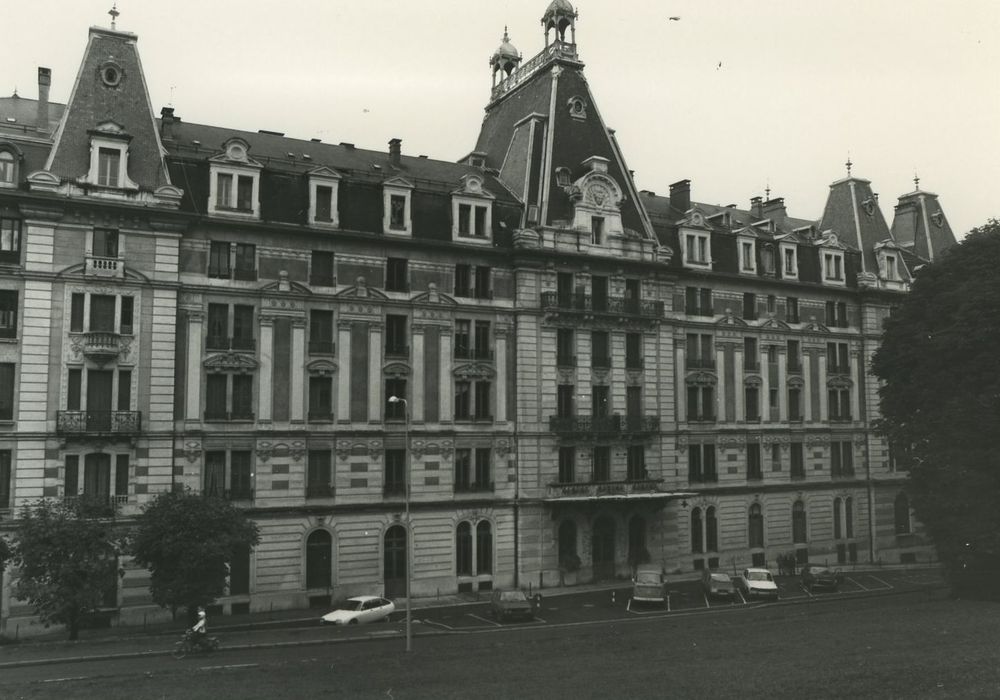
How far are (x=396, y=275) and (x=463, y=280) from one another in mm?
4349

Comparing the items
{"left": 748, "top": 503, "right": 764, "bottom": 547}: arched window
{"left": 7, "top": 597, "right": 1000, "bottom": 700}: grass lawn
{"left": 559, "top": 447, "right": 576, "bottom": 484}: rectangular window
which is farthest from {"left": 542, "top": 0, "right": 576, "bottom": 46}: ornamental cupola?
{"left": 7, "top": 597, "right": 1000, "bottom": 700}: grass lawn

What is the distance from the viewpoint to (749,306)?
67.3m

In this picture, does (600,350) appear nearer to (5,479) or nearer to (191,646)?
(191,646)

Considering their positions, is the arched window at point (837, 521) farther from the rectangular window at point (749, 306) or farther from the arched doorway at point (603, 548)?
the arched doorway at point (603, 548)

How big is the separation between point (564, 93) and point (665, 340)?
18811 mm

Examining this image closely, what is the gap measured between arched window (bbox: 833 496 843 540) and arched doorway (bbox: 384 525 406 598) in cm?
3493

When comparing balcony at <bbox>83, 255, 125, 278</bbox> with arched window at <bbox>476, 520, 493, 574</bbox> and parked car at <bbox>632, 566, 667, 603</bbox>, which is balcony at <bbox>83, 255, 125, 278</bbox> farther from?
parked car at <bbox>632, 566, 667, 603</bbox>

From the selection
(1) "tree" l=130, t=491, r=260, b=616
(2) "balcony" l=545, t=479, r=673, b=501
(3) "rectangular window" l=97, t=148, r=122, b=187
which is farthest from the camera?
(2) "balcony" l=545, t=479, r=673, b=501

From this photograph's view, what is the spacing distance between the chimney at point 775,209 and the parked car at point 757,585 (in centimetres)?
3725

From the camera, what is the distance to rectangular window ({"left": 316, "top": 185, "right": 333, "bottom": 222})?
52.1 metres

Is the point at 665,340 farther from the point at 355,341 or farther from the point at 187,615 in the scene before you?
the point at 187,615

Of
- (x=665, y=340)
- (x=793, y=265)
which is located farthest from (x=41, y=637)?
(x=793, y=265)

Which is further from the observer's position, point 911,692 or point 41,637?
point 41,637

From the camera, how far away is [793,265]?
69875 millimetres
